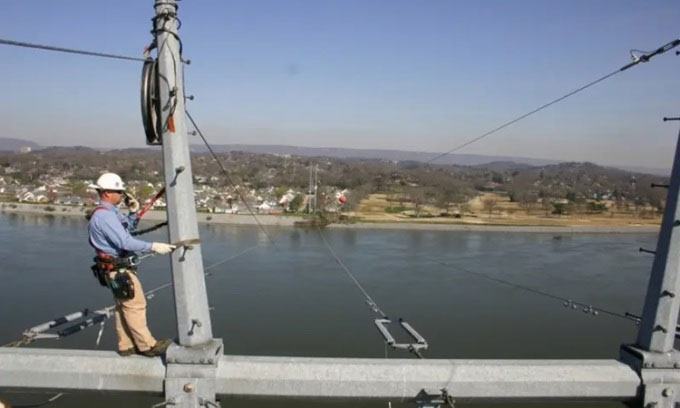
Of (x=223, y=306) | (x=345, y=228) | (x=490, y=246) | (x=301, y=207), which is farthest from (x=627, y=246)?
(x=223, y=306)

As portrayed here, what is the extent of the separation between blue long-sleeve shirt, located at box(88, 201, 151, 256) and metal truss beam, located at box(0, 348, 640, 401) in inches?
16.8

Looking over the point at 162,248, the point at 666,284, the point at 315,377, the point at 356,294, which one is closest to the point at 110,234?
the point at 162,248

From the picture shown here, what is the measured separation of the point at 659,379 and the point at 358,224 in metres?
29.0

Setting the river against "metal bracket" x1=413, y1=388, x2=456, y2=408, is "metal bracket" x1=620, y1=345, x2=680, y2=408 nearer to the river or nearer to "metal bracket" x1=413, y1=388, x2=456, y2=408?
"metal bracket" x1=413, y1=388, x2=456, y2=408

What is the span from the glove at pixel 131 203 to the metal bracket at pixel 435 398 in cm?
155

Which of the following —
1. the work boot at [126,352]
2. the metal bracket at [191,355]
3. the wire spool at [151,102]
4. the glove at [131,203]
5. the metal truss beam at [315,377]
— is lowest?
the metal truss beam at [315,377]

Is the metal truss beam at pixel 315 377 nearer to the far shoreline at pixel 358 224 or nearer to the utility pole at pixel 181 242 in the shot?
the utility pole at pixel 181 242

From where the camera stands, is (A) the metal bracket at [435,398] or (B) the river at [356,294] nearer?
(A) the metal bracket at [435,398]

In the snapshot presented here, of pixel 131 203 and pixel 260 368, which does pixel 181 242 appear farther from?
pixel 131 203

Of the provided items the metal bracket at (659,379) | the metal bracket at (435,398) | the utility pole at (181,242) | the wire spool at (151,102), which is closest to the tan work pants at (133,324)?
the utility pole at (181,242)

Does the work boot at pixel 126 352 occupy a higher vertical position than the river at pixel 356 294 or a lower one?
higher

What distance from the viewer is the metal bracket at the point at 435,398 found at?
1.93 meters

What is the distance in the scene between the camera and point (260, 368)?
1.94 m

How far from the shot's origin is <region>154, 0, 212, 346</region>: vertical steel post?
6.00ft
